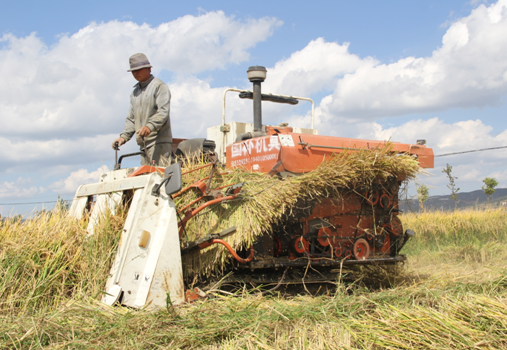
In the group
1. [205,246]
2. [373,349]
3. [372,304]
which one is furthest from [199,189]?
[373,349]

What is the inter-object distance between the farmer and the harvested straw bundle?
75 centimetres

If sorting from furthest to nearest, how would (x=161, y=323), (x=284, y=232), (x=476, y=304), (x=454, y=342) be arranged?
1. (x=284, y=232)
2. (x=476, y=304)
3. (x=161, y=323)
4. (x=454, y=342)

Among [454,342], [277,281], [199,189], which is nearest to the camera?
[454,342]

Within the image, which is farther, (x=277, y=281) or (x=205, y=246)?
(x=277, y=281)

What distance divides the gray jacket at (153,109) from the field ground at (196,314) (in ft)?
4.41

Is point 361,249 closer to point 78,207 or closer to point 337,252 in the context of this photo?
point 337,252

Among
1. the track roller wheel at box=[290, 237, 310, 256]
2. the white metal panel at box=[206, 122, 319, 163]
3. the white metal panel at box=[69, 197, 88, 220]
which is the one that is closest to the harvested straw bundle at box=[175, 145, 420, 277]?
the track roller wheel at box=[290, 237, 310, 256]

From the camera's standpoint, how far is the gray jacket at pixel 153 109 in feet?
17.0

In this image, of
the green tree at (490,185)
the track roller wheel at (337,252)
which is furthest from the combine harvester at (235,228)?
the green tree at (490,185)

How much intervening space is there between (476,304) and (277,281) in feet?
6.50

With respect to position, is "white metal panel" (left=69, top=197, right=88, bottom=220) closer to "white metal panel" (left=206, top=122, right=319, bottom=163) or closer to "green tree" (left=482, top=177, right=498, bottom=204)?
"white metal panel" (left=206, top=122, right=319, bottom=163)

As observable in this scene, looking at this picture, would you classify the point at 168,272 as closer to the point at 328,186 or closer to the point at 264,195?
the point at 264,195

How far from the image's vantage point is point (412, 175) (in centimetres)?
550

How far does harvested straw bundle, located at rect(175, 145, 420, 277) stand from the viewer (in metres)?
4.27
